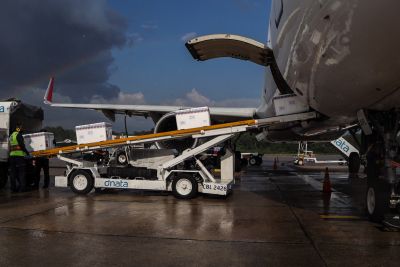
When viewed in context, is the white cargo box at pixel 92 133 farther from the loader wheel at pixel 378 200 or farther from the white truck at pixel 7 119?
the loader wheel at pixel 378 200

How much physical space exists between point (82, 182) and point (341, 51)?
685 centimetres

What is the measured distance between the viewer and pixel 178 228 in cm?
578

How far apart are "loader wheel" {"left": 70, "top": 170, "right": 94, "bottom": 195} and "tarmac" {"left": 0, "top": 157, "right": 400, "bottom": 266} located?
17.6 inches

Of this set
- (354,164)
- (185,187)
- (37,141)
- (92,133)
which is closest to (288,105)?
(185,187)

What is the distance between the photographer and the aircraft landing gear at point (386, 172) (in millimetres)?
5918

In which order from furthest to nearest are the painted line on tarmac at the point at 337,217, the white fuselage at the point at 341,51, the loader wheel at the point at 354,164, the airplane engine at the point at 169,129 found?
the loader wheel at the point at 354,164 → the airplane engine at the point at 169,129 → the painted line on tarmac at the point at 337,217 → the white fuselage at the point at 341,51

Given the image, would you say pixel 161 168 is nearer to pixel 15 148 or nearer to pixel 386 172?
pixel 15 148

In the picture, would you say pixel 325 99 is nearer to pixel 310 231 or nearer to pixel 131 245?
pixel 310 231

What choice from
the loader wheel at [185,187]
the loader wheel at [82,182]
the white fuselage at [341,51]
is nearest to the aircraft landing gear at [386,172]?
the white fuselage at [341,51]

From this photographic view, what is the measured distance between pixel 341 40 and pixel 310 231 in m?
2.72

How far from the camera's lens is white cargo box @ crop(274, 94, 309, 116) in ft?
24.1

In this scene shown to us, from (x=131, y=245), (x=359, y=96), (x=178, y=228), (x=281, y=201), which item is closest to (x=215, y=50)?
(x=359, y=96)

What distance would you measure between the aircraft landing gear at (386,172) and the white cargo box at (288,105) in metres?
1.36

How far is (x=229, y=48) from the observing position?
5883 millimetres
